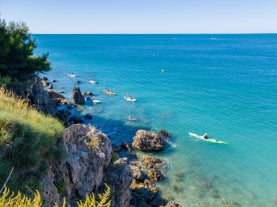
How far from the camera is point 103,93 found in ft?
168

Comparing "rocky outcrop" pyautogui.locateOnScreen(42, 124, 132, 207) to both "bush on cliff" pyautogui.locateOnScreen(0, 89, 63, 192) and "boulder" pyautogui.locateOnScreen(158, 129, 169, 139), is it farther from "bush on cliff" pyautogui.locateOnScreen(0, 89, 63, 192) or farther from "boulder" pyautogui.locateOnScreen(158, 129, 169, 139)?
"boulder" pyautogui.locateOnScreen(158, 129, 169, 139)

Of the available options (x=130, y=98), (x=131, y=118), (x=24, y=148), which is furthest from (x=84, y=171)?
(x=130, y=98)

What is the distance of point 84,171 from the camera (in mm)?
11234

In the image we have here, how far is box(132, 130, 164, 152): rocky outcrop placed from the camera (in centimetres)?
2767

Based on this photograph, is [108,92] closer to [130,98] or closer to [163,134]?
[130,98]

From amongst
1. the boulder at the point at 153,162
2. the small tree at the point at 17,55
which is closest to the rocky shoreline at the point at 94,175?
the boulder at the point at 153,162

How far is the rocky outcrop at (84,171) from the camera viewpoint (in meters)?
9.38

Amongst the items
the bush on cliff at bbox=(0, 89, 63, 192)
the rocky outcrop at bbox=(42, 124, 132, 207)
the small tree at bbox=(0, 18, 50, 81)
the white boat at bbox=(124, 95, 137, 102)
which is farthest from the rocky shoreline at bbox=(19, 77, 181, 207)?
the white boat at bbox=(124, 95, 137, 102)

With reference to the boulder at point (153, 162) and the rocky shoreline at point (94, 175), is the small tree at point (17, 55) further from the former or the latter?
the boulder at point (153, 162)

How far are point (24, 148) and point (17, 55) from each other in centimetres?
2171

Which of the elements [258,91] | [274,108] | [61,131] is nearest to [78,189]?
[61,131]

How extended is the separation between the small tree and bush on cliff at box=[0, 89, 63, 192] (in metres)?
18.9

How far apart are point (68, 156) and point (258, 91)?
50635mm

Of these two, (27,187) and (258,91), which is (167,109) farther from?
(27,187)
